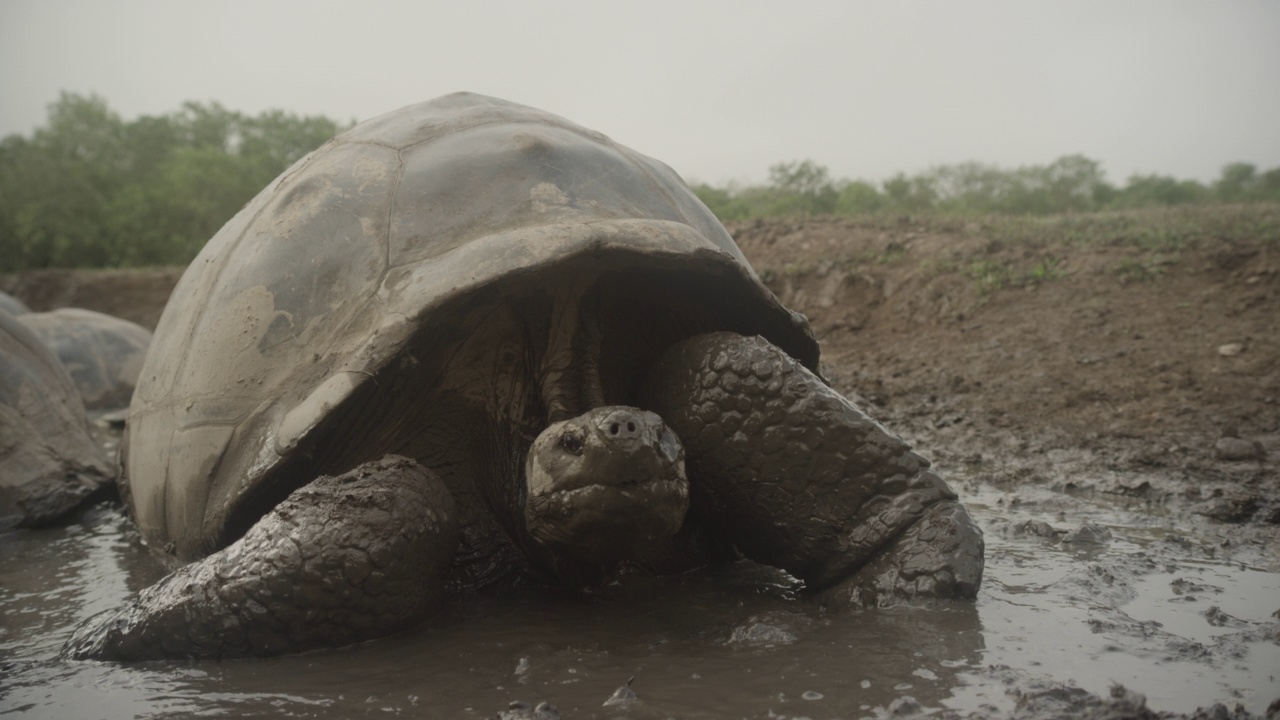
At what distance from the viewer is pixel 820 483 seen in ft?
7.80

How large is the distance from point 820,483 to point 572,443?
0.70 m

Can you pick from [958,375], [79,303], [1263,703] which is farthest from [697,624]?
[79,303]

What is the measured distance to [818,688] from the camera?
1.81 m

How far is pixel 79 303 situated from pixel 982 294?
17880mm

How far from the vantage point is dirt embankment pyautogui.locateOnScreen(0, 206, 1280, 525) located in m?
4.13

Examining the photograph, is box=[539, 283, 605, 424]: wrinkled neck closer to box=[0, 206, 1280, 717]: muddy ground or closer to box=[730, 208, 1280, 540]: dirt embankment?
box=[0, 206, 1280, 717]: muddy ground

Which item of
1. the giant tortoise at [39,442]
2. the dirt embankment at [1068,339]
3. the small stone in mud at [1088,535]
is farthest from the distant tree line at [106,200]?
the small stone in mud at [1088,535]

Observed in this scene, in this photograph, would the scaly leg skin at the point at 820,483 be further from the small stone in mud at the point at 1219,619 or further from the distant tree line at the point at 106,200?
the distant tree line at the point at 106,200

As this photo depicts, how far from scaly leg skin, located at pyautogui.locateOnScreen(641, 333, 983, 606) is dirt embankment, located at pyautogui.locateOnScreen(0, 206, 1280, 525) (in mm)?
1581

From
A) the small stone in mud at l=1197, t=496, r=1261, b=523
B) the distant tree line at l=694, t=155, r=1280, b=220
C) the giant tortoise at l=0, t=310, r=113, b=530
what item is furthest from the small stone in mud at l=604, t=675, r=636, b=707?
the distant tree line at l=694, t=155, r=1280, b=220

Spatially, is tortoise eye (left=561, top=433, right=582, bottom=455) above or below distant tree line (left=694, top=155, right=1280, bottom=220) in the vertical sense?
below

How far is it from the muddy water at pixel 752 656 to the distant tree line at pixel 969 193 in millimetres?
8604

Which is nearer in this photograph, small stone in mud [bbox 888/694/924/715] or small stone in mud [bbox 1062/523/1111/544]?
small stone in mud [bbox 888/694/924/715]

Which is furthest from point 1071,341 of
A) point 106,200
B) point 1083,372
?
point 106,200
